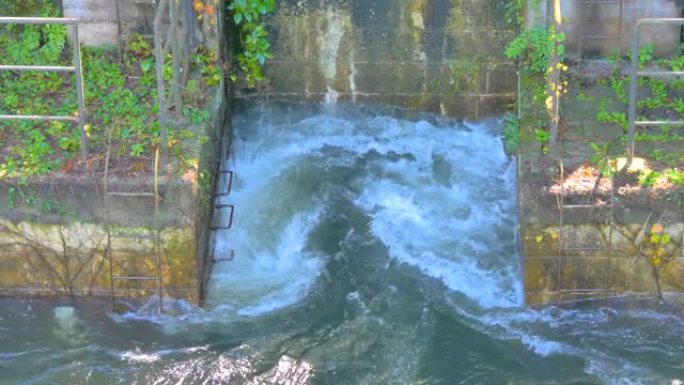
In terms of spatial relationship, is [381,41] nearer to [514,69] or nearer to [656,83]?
[514,69]

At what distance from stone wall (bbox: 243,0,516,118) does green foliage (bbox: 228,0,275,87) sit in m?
0.34

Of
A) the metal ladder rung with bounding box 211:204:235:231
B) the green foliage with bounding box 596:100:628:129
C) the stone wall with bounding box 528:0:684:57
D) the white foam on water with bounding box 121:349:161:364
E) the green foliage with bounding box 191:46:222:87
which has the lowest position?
the white foam on water with bounding box 121:349:161:364

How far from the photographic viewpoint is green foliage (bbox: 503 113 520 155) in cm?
1011

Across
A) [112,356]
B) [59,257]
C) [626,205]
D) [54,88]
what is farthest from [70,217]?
[626,205]

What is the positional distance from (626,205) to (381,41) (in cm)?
376

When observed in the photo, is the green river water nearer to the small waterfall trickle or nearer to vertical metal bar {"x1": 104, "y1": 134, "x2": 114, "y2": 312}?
vertical metal bar {"x1": 104, "y1": 134, "x2": 114, "y2": 312}

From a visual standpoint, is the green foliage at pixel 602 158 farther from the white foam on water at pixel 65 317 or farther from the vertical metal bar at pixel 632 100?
the white foam on water at pixel 65 317

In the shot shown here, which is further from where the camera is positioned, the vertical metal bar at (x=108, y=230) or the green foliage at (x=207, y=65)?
the green foliage at (x=207, y=65)

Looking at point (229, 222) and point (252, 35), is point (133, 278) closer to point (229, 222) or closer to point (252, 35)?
point (229, 222)

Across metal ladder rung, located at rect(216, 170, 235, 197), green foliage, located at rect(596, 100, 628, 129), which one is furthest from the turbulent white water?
green foliage, located at rect(596, 100, 628, 129)

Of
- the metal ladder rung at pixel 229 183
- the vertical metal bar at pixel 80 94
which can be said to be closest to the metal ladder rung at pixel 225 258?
the metal ladder rung at pixel 229 183

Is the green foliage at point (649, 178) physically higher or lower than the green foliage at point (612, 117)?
lower

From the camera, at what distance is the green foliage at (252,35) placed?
1111 cm

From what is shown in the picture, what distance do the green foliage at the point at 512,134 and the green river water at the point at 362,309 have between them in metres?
0.57
